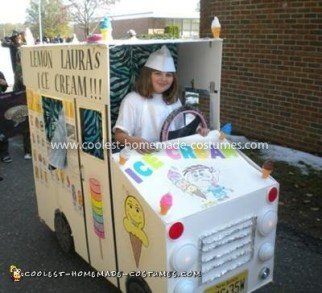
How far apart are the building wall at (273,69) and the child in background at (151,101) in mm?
3379

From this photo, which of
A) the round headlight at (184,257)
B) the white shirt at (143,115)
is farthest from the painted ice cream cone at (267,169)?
the white shirt at (143,115)

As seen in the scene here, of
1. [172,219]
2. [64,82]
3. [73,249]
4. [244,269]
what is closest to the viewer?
[172,219]

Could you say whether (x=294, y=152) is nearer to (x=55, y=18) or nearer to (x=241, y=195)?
(x=241, y=195)

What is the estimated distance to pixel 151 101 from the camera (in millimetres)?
3109

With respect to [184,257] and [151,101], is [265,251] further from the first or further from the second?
[151,101]

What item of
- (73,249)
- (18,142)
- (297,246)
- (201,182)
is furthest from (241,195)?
(18,142)

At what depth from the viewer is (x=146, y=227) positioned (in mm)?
2385

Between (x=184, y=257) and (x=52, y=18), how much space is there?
3739 centimetres

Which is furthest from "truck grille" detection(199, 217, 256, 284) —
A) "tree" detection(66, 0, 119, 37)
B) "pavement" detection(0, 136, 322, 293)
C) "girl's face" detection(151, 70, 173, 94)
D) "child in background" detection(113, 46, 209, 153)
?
"tree" detection(66, 0, 119, 37)

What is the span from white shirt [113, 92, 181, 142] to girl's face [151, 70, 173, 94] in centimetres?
9

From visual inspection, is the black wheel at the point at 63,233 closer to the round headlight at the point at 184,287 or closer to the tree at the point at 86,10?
the round headlight at the point at 184,287

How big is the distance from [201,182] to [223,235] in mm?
350

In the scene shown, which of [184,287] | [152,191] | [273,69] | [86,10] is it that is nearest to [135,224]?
[152,191]

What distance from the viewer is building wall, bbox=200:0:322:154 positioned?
580cm
